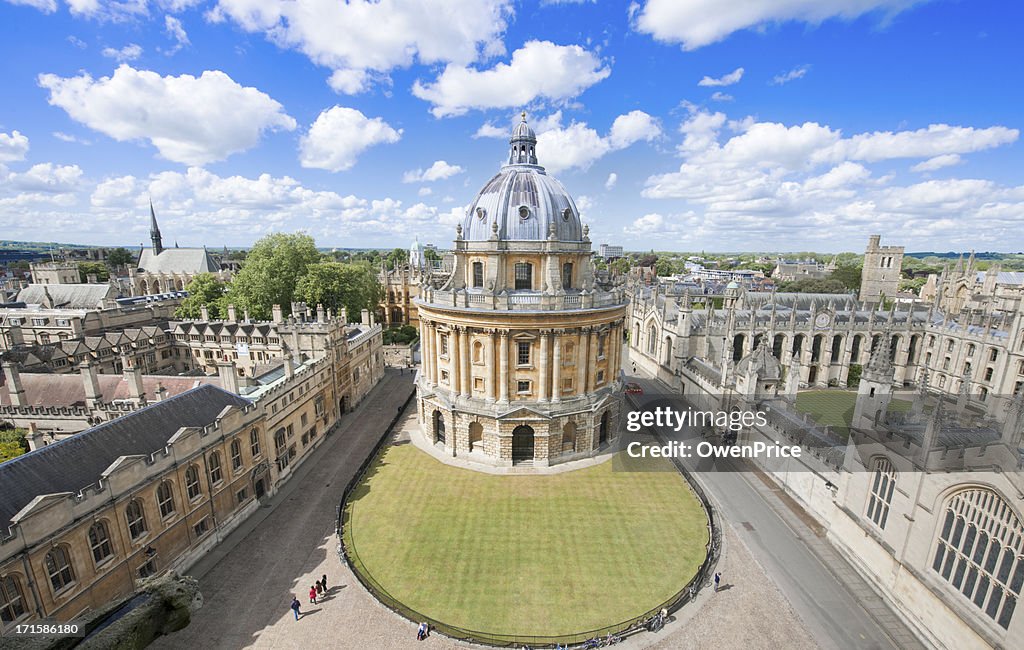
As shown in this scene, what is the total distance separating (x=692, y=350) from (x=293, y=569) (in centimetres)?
4195

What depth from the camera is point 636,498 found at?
2838cm

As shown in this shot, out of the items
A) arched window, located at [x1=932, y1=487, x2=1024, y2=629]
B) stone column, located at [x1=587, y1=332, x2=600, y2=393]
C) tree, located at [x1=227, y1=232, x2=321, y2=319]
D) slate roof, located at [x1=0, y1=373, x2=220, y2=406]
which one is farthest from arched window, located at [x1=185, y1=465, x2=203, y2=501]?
tree, located at [x1=227, y1=232, x2=321, y2=319]

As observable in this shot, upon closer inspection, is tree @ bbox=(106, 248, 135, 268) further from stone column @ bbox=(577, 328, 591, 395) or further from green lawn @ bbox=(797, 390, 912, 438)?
green lawn @ bbox=(797, 390, 912, 438)

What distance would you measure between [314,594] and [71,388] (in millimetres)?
25709

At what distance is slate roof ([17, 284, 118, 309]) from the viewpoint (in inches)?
2450

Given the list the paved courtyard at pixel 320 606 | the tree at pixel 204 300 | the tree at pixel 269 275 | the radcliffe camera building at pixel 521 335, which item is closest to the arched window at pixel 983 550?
the paved courtyard at pixel 320 606

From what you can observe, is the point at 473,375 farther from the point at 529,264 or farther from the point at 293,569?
the point at 293,569

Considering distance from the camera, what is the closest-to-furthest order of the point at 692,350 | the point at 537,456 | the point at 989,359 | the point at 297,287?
the point at 537,456
the point at 989,359
the point at 692,350
the point at 297,287

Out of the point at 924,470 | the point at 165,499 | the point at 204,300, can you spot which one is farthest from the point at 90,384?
the point at 924,470

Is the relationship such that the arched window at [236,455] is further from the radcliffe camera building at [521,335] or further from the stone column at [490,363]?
the stone column at [490,363]

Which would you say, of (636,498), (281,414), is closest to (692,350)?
(636,498)

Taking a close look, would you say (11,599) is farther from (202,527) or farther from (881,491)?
(881,491)

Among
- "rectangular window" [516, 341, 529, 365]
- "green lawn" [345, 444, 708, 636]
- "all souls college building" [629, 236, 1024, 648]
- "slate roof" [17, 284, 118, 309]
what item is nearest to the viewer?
"all souls college building" [629, 236, 1024, 648]

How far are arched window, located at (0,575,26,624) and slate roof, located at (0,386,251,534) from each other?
1.84 meters
